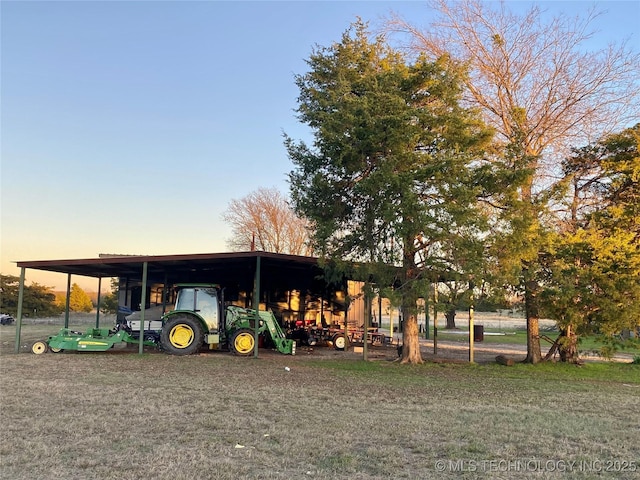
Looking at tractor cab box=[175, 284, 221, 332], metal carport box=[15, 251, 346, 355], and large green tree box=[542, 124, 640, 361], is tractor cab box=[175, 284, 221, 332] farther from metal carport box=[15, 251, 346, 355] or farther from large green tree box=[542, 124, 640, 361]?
large green tree box=[542, 124, 640, 361]

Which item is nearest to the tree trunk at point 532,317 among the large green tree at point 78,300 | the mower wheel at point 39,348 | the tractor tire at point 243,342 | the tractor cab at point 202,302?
the tractor tire at point 243,342

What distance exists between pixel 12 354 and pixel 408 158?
11.8 meters

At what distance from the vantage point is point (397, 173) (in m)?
12.1

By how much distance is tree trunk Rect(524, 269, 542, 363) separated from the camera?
46.3 feet

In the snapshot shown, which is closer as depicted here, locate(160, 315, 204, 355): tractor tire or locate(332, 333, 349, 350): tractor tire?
locate(160, 315, 204, 355): tractor tire

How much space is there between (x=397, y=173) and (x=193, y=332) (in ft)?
23.8

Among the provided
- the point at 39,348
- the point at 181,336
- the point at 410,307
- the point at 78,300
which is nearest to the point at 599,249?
the point at 410,307

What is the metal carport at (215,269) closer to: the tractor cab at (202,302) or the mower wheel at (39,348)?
the mower wheel at (39,348)

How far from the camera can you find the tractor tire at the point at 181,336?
1494cm

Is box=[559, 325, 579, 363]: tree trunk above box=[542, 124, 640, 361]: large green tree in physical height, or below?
below

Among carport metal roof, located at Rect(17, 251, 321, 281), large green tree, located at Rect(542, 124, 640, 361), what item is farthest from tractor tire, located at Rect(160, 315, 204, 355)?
large green tree, located at Rect(542, 124, 640, 361)

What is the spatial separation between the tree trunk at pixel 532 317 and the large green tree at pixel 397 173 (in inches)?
119

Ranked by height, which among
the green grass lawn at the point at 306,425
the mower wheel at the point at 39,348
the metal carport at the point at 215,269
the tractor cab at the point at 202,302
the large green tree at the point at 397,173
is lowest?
the green grass lawn at the point at 306,425

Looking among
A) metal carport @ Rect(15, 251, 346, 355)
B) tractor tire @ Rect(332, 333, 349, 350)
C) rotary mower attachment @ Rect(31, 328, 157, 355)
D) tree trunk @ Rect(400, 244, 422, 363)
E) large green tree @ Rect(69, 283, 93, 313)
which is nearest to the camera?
tree trunk @ Rect(400, 244, 422, 363)
